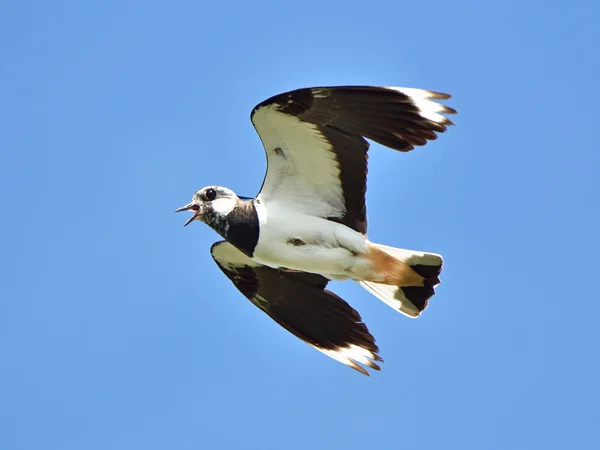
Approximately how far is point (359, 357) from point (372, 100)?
2.55 metres

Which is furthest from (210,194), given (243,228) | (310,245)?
(310,245)

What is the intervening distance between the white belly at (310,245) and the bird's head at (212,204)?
13.9 inches

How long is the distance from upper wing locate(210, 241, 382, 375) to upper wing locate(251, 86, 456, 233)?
937 mm

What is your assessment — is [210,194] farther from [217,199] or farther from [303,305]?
[303,305]

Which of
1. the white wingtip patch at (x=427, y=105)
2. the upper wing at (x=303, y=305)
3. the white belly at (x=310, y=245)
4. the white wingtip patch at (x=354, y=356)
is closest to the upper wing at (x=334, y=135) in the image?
the white wingtip patch at (x=427, y=105)

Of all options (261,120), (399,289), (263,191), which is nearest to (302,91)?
(261,120)

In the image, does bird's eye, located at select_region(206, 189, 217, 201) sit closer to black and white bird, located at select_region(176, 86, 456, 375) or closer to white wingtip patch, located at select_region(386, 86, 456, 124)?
black and white bird, located at select_region(176, 86, 456, 375)

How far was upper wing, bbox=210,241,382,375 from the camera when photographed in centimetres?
1141

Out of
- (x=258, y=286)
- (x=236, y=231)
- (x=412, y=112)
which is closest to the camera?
(x=412, y=112)

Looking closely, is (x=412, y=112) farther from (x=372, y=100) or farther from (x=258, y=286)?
(x=258, y=286)

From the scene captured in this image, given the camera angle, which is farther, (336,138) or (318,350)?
(318,350)

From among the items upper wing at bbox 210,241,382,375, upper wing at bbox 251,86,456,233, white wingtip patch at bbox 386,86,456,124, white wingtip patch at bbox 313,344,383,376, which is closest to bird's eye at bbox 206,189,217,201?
upper wing at bbox 251,86,456,233

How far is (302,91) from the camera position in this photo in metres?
10.2

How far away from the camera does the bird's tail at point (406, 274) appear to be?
35.1 feet
